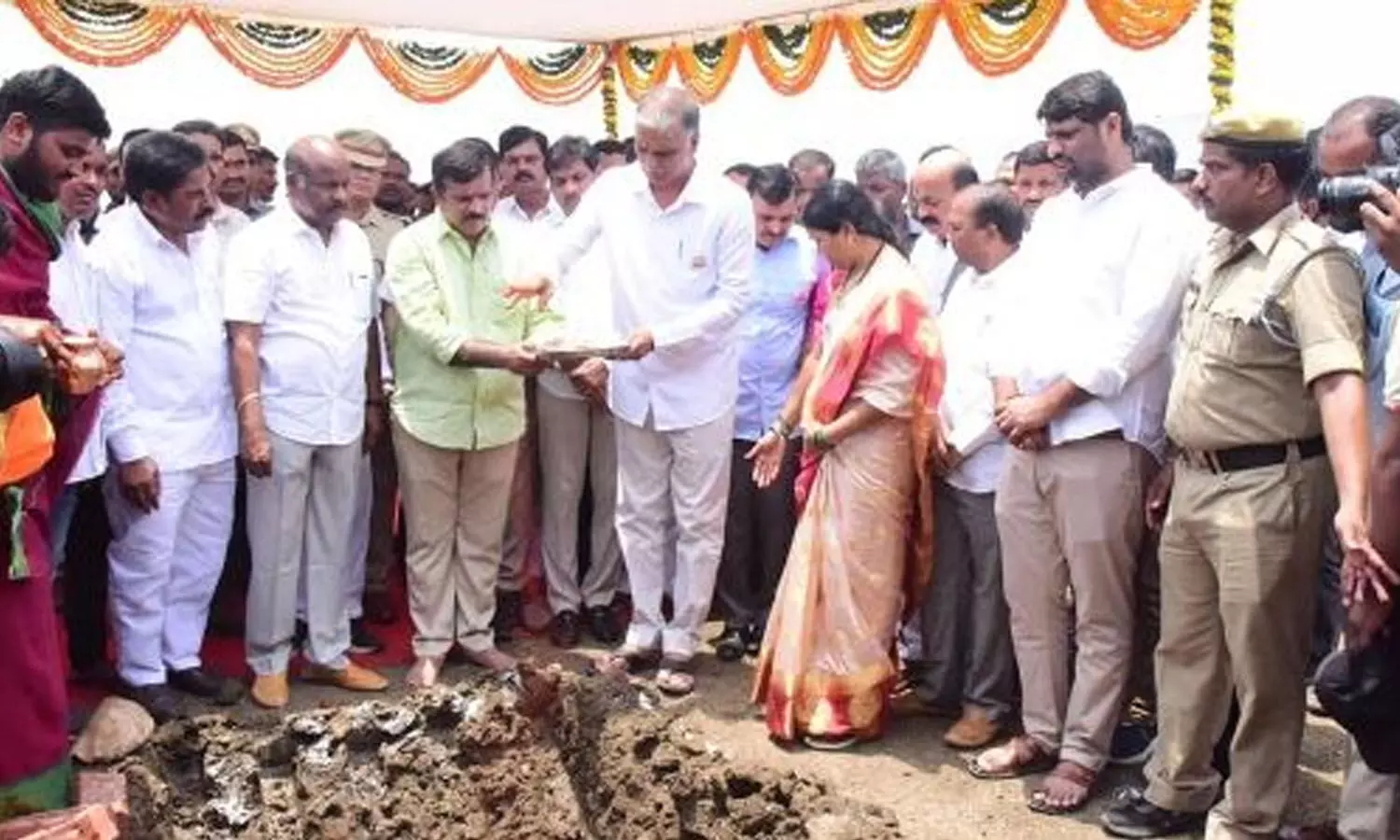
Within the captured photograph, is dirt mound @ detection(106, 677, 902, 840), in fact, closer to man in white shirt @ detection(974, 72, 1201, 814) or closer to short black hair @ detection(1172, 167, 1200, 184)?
man in white shirt @ detection(974, 72, 1201, 814)

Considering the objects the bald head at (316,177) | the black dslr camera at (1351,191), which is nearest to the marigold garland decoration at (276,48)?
the bald head at (316,177)

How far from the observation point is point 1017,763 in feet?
12.2

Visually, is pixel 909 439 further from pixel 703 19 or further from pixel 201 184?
pixel 703 19

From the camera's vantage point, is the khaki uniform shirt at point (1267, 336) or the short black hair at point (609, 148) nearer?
the khaki uniform shirt at point (1267, 336)

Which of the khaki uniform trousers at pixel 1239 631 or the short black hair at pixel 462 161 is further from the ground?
the short black hair at pixel 462 161

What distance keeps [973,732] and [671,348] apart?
1.61 m

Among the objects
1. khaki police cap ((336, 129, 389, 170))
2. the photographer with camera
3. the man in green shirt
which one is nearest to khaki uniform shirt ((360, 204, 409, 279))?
khaki police cap ((336, 129, 389, 170))

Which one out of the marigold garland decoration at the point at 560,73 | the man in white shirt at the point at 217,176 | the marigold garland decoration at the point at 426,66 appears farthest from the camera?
the marigold garland decoration at the point at 560,73

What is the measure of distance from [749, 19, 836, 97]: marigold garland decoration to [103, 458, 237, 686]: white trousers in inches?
282

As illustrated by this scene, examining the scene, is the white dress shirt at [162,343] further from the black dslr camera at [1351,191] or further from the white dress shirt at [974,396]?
the black dslr camera at [1351,191]

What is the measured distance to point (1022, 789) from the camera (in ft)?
11.9

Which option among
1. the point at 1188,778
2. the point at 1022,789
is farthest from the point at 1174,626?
the point at 1022,789

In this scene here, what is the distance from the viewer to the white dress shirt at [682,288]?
4.41 metres

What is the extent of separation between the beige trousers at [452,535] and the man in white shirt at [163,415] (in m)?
0.62
